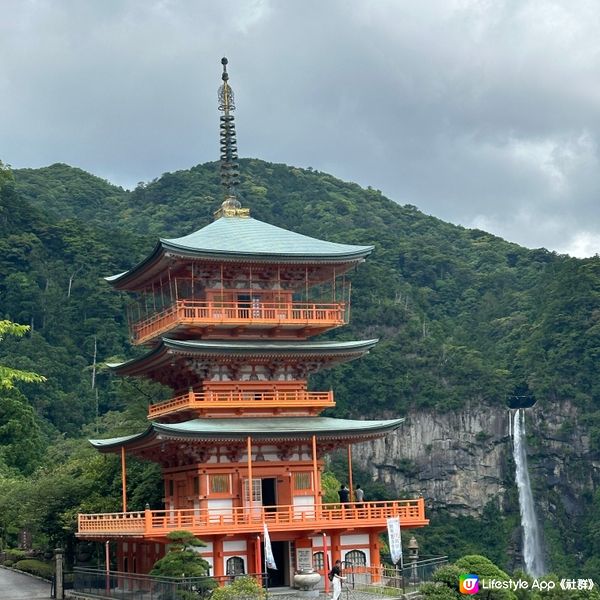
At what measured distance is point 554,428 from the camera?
101 m

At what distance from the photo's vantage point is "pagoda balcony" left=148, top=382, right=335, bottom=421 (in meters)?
39.5

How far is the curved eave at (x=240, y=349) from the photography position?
38969mm

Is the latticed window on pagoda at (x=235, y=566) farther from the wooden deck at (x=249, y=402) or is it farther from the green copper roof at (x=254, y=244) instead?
the green copper roof at (x=254, y=244)

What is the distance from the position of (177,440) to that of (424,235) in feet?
388

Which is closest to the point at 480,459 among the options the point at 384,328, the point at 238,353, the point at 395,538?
the point at 384,328

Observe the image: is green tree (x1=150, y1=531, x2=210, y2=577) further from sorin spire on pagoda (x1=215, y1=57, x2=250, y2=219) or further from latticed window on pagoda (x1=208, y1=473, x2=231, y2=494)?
sorin spire on pagoda (x1=215, y1=57, x2=250, y2=219)

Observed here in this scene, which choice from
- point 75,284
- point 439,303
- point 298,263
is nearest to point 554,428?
point 439,303

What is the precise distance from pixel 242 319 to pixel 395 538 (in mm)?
9572

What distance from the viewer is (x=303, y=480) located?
4031 centimetres

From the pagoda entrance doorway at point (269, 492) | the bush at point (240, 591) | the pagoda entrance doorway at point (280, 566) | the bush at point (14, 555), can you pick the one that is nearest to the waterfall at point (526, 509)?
the bush at point (14, 555)

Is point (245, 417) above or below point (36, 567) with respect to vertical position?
above

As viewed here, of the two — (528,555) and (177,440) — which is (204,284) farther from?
(528,555)

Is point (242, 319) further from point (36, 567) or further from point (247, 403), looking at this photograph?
point (36, 567)

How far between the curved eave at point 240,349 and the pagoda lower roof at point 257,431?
2.30 m
